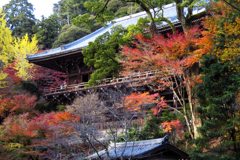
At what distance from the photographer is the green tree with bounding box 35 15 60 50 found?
33.3m

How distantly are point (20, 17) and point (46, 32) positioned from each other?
4889 millimetres

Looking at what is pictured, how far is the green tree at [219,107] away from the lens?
7434 mm

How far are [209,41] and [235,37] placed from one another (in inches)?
49.0

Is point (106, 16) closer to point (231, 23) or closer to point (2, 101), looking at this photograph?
point (231, 23)

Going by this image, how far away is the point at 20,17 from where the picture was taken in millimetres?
34969

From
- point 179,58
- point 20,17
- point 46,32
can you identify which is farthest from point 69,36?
point 179,58

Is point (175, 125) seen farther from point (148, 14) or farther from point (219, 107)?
point (148, 14)

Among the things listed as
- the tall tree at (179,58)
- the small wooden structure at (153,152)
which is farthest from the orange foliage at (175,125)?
the small wooden structure at (153,152)

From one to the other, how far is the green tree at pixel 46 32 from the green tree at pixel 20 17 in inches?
53.1

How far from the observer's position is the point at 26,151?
10.6m

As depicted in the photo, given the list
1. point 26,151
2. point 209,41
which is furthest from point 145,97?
point 26,151

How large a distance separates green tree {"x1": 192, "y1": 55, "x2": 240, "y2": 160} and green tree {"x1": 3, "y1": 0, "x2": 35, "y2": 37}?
30.9m

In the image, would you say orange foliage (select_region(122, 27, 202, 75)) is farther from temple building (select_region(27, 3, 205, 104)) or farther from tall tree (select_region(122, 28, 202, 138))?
temple building (select_region(27, 3, 205, 104))

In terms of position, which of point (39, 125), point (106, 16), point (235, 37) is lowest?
point (39, 125)
